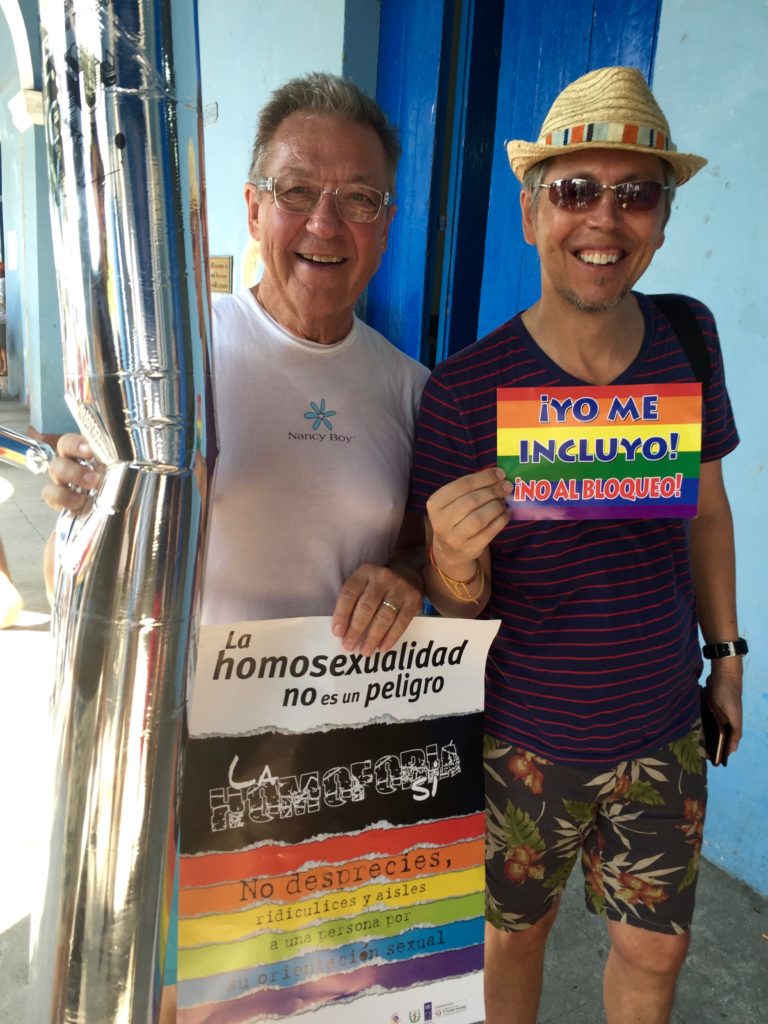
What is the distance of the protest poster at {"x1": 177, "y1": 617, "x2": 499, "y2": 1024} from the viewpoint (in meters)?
1.01

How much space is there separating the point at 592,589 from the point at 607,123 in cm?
74

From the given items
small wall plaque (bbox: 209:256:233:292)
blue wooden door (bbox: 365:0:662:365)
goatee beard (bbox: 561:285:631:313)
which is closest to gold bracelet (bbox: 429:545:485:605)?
goatee beard (bbox: 561:285:631:313)

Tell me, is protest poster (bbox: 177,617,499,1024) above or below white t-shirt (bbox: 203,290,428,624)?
below

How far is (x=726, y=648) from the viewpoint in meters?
1.50

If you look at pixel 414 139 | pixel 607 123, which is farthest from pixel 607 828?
pixel 414 139

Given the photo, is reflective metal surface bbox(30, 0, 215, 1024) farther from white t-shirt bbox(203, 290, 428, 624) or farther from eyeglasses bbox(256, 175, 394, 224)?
eyeglasses bbox(256, 175, 394, 224)

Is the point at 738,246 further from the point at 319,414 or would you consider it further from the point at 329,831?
the point at 329,831

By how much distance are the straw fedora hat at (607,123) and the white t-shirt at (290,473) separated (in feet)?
1.52

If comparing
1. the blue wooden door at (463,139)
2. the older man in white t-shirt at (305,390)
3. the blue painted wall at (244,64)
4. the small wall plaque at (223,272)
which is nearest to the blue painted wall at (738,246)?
the blue wooden door at (463,139)

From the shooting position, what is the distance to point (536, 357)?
50.0 inches

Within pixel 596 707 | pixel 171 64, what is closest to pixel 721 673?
pixel 596 707

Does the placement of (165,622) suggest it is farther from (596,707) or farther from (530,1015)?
(530,1015)

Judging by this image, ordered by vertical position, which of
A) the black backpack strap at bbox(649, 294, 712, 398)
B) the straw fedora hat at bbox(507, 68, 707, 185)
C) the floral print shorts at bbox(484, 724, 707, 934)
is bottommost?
the floral print shorts at bbox(484, 724, 707, 934)

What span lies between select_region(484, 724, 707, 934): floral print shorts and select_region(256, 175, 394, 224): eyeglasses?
94cm
